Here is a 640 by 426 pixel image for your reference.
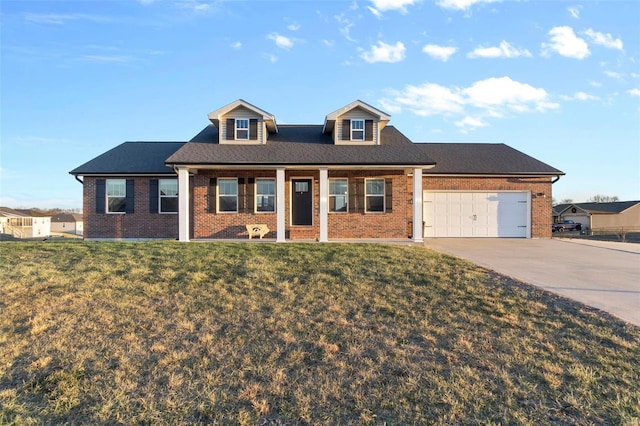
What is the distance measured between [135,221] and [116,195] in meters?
1.37

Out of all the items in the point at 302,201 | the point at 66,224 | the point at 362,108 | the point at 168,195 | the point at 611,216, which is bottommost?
the point at 66,224

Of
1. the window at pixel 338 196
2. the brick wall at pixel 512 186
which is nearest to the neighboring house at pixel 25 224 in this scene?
the window at pixel 338 196

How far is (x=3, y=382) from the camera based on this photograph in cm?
344

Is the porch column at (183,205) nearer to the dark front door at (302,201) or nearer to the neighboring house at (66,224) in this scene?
the dark front door at (302,201)

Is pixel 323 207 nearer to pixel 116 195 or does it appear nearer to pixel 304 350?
pixel 304 350

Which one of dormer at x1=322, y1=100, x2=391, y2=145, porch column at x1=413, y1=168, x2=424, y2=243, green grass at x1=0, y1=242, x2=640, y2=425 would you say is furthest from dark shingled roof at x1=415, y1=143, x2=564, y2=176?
green grass at x1=0, y1=242, x2=640, y2=425

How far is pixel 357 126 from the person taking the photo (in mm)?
14109

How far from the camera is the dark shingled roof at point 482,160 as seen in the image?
1512cm

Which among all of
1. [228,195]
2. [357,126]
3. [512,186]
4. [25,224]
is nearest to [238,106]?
[228,195]

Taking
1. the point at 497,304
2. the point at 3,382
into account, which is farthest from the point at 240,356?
the point at 497,304

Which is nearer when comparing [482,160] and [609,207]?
[482,160]

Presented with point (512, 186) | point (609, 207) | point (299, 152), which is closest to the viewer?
point (299, 152)

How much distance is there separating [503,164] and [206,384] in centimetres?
1593

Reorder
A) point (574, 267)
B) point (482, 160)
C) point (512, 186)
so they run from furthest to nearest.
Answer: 1. point (482, 160)
2. point (512, 186)
3. point (574, 267)
